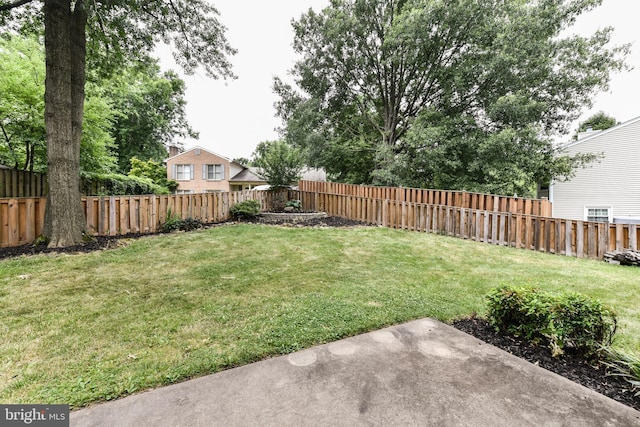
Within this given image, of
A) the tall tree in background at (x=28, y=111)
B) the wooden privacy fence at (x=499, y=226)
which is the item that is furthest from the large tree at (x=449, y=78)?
the tall tree in background at (x=28, y=111)

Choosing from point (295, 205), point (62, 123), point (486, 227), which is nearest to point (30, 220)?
point (62, 123)

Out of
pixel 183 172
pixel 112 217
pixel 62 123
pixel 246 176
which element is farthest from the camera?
pixel 246 176

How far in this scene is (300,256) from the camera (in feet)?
18.5

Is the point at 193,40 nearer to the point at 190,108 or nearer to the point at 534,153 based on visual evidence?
the point at 534,153

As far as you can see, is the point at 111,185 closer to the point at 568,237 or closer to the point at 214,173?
the point at 214,173

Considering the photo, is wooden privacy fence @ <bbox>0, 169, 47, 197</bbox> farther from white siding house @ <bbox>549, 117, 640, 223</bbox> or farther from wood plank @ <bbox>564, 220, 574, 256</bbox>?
white siding house @ <bbox>549, 117, 640, 223</bbox>

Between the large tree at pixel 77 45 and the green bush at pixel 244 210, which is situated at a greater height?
the large tree at pixel 77 45

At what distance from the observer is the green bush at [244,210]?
9.90 metres

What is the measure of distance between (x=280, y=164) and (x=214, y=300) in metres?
7.84

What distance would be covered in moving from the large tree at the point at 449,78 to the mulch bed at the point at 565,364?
9.76 metres

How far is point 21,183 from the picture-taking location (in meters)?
8.15

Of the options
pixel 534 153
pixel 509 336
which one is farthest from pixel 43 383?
pixel 534 153

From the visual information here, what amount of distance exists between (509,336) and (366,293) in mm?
1594

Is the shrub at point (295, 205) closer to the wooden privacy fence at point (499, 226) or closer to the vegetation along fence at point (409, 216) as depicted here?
the vegetation along fence at point (409, 216)
